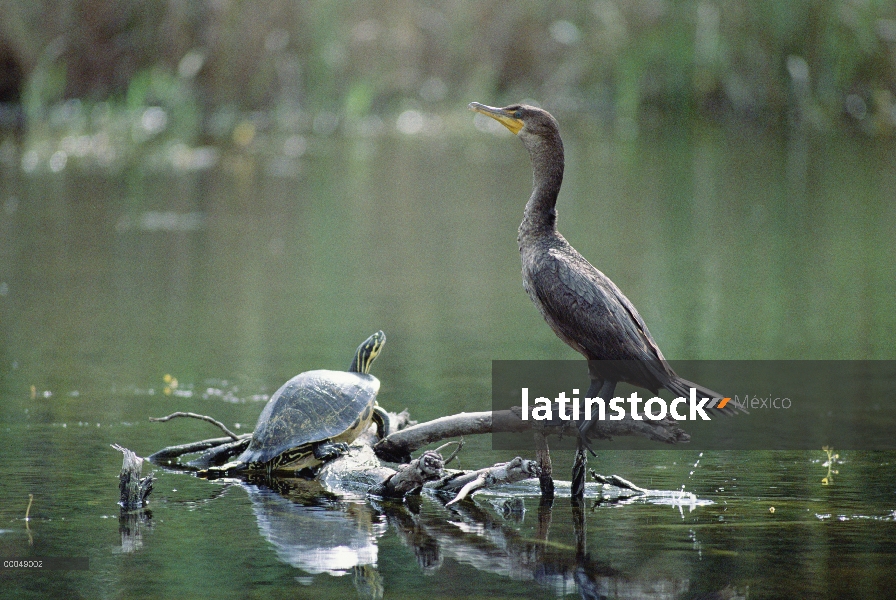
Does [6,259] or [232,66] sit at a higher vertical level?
[232,66]

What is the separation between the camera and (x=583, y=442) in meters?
6.09

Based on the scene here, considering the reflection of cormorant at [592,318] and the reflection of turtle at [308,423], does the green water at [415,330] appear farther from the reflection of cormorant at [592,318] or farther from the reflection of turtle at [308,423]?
the reflection of cormorant at [592,318]

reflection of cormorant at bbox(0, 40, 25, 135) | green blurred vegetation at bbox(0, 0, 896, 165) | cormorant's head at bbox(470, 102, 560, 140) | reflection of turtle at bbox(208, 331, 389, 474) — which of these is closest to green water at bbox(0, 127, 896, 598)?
reflection of turtle at bbox(208, 331, 389, 474)

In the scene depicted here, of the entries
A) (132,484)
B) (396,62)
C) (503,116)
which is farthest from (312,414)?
(396,62)

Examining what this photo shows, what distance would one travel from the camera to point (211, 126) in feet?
77.6

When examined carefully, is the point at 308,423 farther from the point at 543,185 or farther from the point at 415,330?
the point at 415,330

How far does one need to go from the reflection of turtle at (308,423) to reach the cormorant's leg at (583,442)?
1.15m

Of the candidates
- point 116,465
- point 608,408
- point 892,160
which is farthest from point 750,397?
point 892,160

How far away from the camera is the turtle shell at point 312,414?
6.97 meters

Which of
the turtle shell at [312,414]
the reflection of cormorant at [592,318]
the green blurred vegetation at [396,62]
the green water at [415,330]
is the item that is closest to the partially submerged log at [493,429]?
the reflection of cormorant at [592,318]

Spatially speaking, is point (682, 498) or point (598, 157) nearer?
point (682, 498)

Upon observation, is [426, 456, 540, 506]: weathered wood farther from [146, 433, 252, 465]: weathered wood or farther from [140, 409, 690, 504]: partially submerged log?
[146, 433, 252, 465]: weathered wood

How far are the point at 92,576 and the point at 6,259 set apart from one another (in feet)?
29.2

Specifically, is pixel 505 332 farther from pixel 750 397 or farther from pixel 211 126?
pixel 211 126
